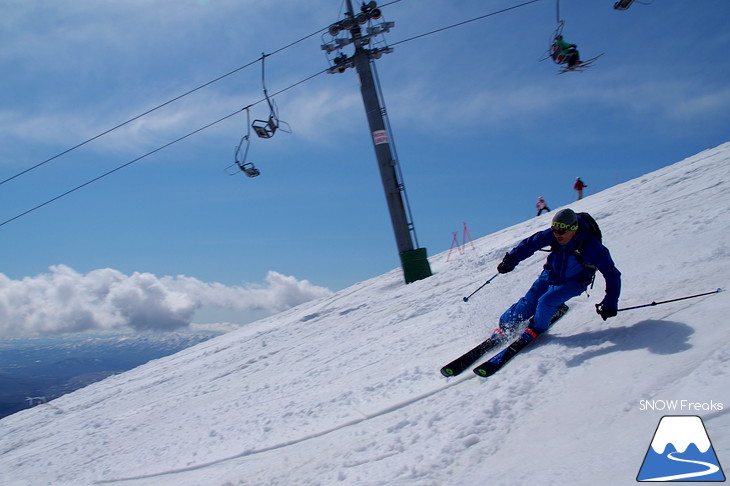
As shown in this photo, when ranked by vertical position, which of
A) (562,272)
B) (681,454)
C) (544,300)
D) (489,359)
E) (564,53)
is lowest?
(681,454)

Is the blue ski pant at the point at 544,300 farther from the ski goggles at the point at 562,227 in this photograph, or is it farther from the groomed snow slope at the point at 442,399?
the ski goggles at the point at 562,227

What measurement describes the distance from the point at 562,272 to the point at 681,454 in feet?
8.34

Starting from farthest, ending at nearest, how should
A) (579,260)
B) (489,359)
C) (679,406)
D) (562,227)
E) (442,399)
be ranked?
(489,359)
(579,260)
(562,227)
(442,399)
(679,406)

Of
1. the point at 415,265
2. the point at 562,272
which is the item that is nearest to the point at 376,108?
the point at 415,265

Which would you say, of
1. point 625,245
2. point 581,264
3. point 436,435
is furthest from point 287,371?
point 625,245

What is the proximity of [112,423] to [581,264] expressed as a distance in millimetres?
8699

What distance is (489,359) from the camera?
5.29 m

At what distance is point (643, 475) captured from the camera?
2738 millimetres

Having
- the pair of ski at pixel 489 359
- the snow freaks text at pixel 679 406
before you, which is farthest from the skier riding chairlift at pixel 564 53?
the snow freaks text at pixel 679 406

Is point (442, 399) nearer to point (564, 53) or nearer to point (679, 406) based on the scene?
point (679, 406)

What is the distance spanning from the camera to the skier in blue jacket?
473 centimetres

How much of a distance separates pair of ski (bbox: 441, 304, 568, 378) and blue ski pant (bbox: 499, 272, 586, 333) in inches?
10.9

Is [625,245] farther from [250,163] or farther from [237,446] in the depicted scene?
[250,163]

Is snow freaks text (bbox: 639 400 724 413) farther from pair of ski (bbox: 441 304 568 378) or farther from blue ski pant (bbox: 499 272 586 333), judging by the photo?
blue ski pant (bbox: 499 272 586 333)
